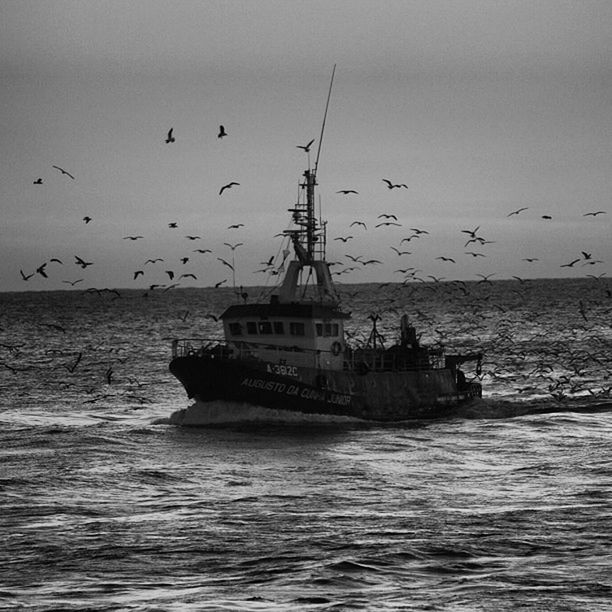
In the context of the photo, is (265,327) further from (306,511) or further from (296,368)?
(306,511)

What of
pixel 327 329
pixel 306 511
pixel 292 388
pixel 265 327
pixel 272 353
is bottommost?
pixel 306 511

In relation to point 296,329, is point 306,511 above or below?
below

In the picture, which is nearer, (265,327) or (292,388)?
(292,388)

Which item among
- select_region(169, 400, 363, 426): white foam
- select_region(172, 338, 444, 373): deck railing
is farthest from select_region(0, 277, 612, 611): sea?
select_region(172, 338, 444, 373): deck railing

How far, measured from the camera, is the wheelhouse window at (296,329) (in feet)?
144

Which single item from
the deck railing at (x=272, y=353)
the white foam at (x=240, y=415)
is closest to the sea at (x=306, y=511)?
the white foam at (x=240, y=415)

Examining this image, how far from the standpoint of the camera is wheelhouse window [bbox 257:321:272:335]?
145ft

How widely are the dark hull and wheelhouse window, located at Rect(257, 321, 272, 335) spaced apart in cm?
219

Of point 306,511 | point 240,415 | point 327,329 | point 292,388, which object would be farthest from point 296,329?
point 306,511

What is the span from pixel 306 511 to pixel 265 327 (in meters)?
16.6

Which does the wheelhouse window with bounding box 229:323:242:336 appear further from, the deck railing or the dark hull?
the dark hull

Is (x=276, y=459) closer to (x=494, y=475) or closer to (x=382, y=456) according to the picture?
(x=382, y=456)

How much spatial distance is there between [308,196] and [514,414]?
1257 cm

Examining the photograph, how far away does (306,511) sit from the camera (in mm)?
28109
